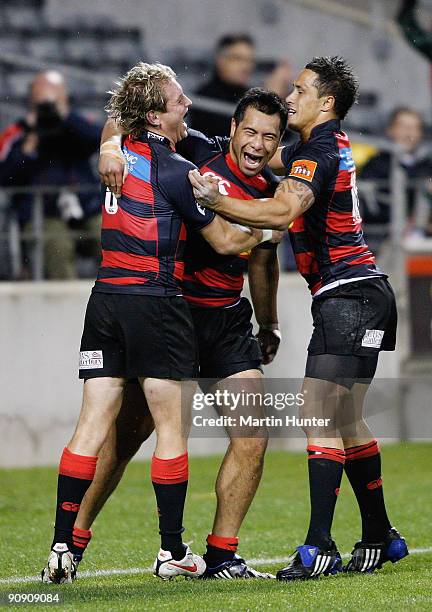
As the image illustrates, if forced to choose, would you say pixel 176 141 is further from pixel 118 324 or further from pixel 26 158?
pixel 26 158

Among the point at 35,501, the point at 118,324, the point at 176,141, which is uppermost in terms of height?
the point at 176,141

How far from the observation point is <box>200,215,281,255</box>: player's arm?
4977 millimetres

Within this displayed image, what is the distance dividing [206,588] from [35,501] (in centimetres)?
334

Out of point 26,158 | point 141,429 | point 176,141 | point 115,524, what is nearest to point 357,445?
point 141,429

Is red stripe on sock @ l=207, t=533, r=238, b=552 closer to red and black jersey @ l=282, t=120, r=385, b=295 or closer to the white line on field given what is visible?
the white line on field

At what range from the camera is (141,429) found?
17.6 ft

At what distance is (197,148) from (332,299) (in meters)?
1.00

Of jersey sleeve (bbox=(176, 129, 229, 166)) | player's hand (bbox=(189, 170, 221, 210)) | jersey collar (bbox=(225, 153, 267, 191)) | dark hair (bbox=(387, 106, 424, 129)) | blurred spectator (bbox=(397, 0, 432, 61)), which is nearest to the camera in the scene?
player's hand (bbox=(189, 170, 221, 210))

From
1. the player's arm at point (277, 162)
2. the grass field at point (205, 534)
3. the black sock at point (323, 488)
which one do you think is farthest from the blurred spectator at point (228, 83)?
the black sock at point (323, 488)

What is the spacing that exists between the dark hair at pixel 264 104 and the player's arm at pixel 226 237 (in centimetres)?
55

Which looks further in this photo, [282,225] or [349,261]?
[349,261]

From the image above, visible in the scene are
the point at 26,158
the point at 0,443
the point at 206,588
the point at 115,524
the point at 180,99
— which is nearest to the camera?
the point at 206,588

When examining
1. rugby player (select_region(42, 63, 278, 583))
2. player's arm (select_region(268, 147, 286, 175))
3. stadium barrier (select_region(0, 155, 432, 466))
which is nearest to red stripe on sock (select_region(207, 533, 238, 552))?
rugby player (select_region(42, 63, 278, 583))

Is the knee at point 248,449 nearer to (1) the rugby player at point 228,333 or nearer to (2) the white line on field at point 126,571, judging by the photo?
(1) the rugby player at point 228,333
